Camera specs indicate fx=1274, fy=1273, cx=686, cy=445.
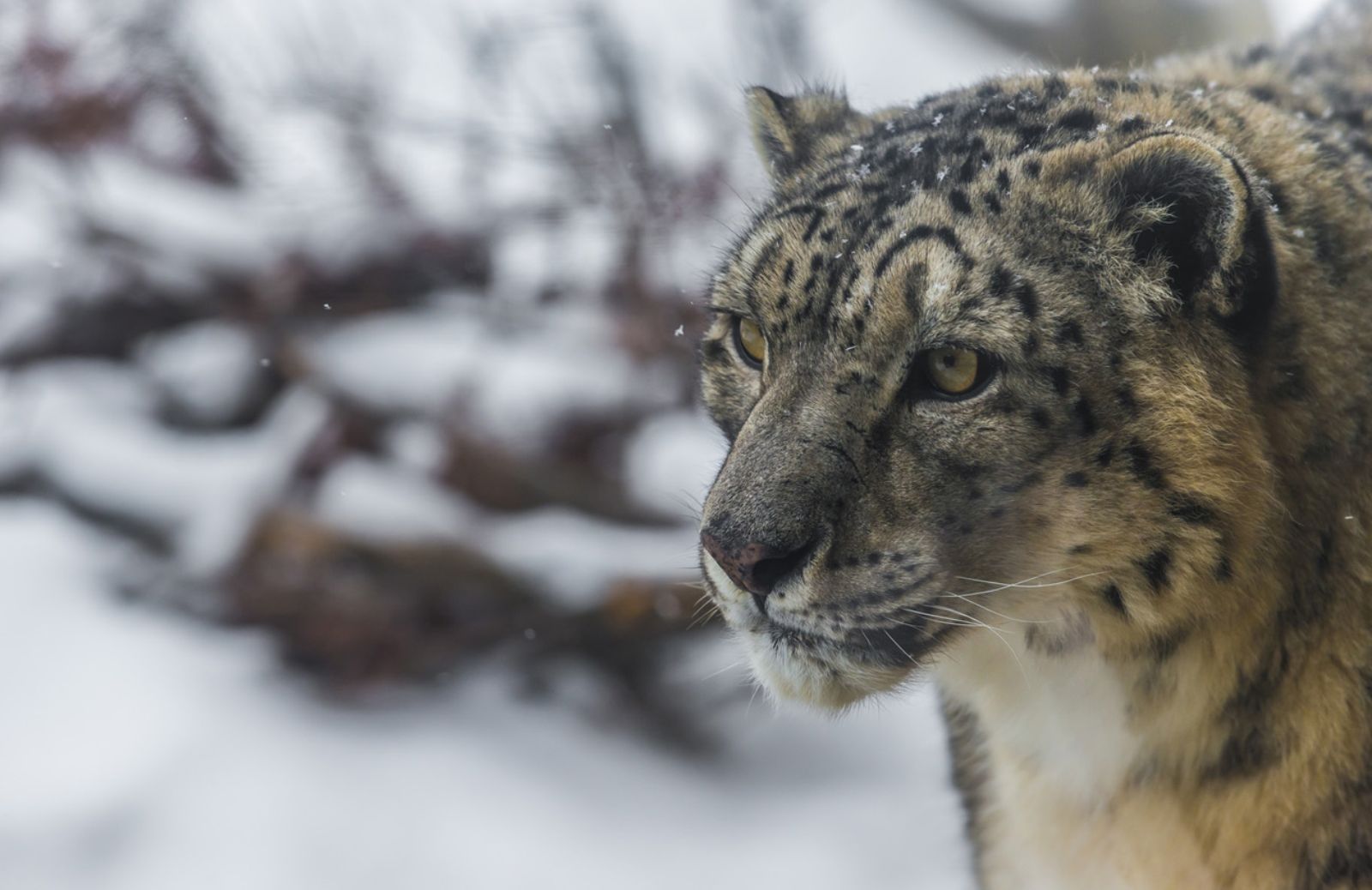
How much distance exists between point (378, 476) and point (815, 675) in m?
3.08

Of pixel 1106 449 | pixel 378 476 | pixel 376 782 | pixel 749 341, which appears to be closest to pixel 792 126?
pixel 749 341

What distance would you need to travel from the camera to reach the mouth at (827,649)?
1921mm

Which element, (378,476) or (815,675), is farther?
(378,476)

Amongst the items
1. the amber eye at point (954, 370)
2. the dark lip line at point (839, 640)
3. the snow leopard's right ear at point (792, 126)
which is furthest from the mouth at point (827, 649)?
the snow leopard's right ear at point (792, 126)

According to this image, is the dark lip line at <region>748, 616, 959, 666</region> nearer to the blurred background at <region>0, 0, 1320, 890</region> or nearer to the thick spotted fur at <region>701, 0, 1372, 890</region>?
the thick spotted fur at <region>701, 0, 1372, 890</region>

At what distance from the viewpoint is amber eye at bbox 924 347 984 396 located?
1.87 metres

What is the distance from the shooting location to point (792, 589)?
1872 millimetres

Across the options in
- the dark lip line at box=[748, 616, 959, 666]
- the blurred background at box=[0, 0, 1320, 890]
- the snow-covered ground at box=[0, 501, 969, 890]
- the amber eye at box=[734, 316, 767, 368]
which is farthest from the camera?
the blurred background at box=[0, 0, 1320, 890]

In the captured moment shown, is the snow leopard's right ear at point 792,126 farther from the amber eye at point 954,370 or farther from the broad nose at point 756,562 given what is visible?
the broad nose at point 756,562

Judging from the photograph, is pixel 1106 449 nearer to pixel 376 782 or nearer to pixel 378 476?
pixel 376 782

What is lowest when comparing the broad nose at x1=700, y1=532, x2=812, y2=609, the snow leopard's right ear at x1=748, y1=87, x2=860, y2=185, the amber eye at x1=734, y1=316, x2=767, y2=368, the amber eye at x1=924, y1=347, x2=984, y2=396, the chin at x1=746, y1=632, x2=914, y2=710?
the chin at x1=746, y1=632, x2=914, y2=710

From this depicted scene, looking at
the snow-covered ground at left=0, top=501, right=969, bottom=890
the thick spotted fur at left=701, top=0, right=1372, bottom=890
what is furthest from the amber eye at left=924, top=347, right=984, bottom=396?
the snow-covered ground at left=0, top=501, right=969, bottom=890

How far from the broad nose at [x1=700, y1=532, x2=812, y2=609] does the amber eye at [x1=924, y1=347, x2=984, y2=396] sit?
0.32 meters

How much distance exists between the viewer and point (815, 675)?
1.97 meters
